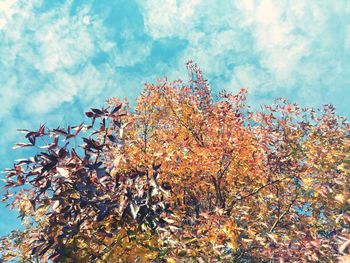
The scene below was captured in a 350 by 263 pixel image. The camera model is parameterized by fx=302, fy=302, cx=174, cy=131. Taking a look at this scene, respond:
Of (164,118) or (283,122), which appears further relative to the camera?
(164,118)

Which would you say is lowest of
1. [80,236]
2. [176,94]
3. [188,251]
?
[188,251]

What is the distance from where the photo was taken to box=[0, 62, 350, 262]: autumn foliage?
356 centimetres

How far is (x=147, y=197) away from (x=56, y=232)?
118 centimetres

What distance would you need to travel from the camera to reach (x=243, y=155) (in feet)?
22.6

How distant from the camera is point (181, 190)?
7738 millimetres

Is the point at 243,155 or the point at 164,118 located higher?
the point at 164,118

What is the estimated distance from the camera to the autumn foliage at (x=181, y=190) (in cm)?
356

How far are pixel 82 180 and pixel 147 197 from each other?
0.79 m

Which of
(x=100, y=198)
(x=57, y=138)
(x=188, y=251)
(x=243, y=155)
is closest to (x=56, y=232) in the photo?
(x=100, y=198)

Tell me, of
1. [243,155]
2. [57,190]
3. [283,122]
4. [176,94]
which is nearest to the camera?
[57,190]

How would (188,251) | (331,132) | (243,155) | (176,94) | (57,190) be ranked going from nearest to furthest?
(57,190) → (188,251) → (243,155) → (176,94) → (331,132)

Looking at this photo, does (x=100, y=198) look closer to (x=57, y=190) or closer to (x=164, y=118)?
(x=57, y=190)

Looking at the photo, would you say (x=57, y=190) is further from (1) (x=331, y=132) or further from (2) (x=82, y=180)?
(1) (x=331, y=132)

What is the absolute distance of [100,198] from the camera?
353cm
